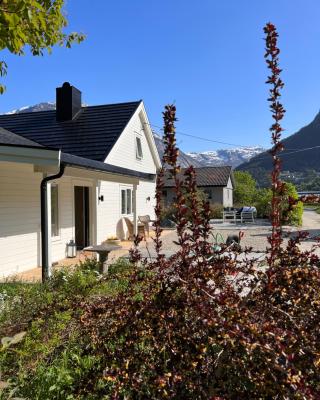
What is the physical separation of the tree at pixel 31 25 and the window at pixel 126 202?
11577 mm

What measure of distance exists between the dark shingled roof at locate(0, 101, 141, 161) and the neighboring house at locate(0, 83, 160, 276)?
0.04 m

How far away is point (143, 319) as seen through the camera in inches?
88.0

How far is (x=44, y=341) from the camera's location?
153 inches

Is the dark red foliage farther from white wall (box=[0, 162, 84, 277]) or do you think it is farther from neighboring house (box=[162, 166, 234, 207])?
neighboring house (box=[162, 166, 234, 207])

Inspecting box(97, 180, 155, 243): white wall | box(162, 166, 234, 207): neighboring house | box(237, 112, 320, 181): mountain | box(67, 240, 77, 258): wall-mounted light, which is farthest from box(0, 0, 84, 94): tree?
box(237, 112, 320, 181): mountain

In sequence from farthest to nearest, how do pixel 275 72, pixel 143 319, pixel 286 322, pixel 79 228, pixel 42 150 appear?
pixel 79 228, pixel 42 150, pixel 143 319, pixel 286 322, pixel 275 72

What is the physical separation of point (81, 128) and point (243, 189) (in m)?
28.7

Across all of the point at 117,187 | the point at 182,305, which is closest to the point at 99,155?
the point at 117,187

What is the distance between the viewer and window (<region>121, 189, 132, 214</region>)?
16766 millimetres

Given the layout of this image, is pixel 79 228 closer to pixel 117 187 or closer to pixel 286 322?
pixel 117 187

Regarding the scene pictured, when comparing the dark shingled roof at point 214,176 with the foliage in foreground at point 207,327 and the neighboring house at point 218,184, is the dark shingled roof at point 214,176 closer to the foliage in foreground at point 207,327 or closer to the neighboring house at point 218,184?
the neighboring house at point 218,184

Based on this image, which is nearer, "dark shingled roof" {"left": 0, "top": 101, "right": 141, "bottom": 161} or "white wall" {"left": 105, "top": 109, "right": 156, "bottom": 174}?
"dark shingled roof" {"left": 0, "top": 101, "right": 141, "bottom": 161}

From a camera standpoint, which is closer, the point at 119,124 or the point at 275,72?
the point at 275,72

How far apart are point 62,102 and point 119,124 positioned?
3.09 meters
